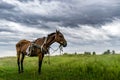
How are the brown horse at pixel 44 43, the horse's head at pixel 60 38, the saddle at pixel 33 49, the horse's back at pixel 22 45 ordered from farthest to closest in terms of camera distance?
the horse's back at pixel 22 45 < the saddle at pixel 33 49 < the brown horse at pixel 44 43 < the horse's head at pixel 60 38

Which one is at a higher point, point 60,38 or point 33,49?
point 60,38

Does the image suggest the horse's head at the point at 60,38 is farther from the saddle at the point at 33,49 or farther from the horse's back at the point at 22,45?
the horse's back at the point at 22,45

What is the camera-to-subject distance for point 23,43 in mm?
29250

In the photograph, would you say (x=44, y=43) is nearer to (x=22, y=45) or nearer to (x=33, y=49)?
(x=33, y=49)

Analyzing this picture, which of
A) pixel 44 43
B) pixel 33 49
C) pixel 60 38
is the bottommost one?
pixel 33 49

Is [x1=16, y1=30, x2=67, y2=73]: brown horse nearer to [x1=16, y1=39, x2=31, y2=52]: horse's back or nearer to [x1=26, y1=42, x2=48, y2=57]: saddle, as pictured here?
[x1=26, y1=42, x2=48, y2=57]: saddle

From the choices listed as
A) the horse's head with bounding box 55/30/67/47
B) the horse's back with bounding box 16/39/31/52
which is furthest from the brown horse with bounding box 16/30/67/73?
the horse's back with bounding box 16/39/31/52

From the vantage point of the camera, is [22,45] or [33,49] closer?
[33,49]

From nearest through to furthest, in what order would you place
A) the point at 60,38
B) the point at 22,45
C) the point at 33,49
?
1. the point at 60,38
2. the point at 33,49
3. the point at 22,45

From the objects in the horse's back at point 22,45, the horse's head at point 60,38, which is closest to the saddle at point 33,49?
the horse's back at point 22,45

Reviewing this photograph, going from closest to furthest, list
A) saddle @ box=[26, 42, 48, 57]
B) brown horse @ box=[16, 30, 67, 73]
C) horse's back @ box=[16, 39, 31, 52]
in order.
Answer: brown horse @ box=[16, 30, 67, 73] < saddle @ box=[26, 42, 48, 57] < horse's back @ box=[16, 39, 31, 52]

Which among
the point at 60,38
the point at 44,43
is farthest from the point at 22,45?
the point at 60,38

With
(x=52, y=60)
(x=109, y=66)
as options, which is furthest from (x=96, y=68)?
(x=52, y=60)

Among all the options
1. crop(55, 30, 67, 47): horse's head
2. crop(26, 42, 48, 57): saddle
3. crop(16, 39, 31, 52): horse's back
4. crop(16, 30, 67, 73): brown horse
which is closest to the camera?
crop(55, 30, 67, 47): horse's head
